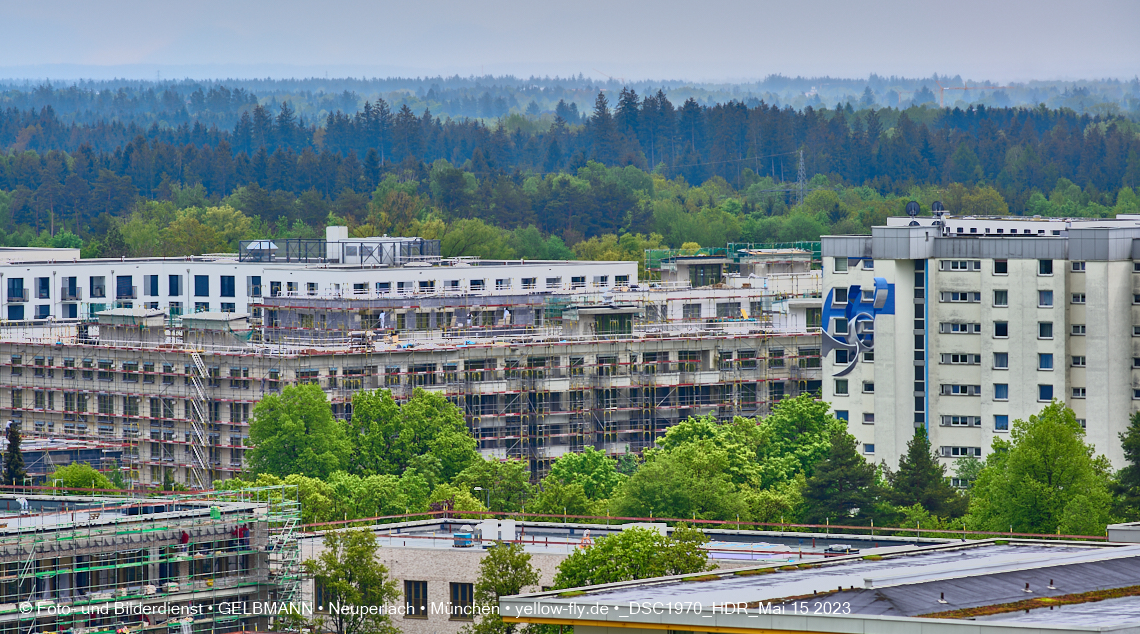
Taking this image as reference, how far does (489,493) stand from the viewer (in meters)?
94.9

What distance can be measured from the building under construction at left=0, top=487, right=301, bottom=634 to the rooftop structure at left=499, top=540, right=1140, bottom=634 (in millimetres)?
18311

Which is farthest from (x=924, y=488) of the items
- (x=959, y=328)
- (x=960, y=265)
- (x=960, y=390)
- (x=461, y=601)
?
(x=461, y=601)

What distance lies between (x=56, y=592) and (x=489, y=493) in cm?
3565

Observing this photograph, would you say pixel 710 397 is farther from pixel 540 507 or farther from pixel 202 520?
pixel 202 520

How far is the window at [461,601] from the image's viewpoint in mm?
66312

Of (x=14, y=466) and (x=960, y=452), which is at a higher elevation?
(x=14, y=466)

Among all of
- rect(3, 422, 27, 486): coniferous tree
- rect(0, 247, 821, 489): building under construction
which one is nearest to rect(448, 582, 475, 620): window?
rect(3, 422, 27, 486): coniferous tree

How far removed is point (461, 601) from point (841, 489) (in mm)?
27880

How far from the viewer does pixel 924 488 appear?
91.6 m

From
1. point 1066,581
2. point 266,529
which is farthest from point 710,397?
point 1066,581

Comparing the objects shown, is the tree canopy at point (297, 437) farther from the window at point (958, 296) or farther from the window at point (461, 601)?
the window at point (461, 601)

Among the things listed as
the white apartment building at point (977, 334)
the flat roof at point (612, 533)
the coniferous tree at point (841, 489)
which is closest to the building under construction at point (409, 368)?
the white apartment building at point (977, 334)

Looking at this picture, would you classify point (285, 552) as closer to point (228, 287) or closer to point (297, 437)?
point (297, 437)

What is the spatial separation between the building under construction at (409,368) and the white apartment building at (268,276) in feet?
10.7
